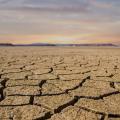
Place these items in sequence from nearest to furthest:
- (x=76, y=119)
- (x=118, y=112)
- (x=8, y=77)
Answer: (x=76, y=119)
(x=118, y=112)
(x=8, y=77)

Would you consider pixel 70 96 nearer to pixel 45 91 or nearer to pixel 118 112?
pixel 45 91

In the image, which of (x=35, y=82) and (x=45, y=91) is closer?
(x=45, y=91)

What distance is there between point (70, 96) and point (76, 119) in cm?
42

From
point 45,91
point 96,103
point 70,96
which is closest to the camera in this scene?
point 96,103

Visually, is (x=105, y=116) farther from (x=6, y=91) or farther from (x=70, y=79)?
(x=70, y=79)

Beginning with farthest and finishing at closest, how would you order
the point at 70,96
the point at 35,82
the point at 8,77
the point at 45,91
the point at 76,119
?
the point at 8,77 < the point at 35,82 < the point at 45,91 < the point at 70,96 < the point at 76,119

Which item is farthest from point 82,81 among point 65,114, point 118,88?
point 65,114

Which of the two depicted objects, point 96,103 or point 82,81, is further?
point 82,81

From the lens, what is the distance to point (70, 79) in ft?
8.79

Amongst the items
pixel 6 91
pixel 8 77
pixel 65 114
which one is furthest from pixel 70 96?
pixel 8 77

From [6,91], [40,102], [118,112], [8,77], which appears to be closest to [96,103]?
[118,112]

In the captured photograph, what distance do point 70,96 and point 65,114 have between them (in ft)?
1.16

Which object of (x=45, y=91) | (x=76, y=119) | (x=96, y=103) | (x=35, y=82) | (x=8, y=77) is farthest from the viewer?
(x=8, y=77)

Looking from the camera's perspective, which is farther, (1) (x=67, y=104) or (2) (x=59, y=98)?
(2) (x=59, y=98)
